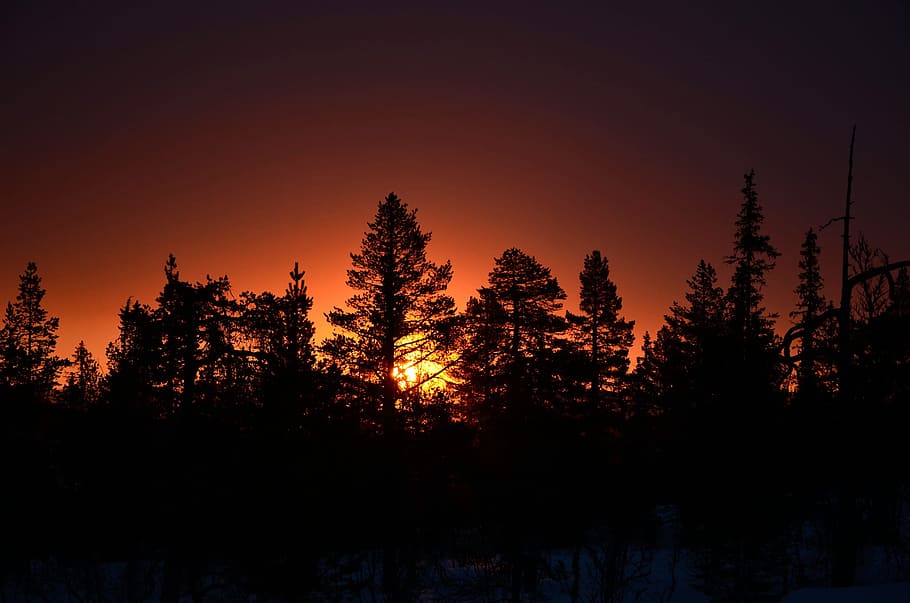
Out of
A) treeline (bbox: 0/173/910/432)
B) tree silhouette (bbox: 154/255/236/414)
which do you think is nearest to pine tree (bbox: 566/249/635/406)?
treeline (bbox: 0/173/910/432)

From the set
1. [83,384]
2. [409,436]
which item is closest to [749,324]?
[409,436]

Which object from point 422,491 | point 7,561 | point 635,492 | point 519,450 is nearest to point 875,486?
point 635,492

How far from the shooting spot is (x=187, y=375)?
23.3 meters

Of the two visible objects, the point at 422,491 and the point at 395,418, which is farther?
the point at 395,418

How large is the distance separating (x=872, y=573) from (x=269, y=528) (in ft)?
77.2

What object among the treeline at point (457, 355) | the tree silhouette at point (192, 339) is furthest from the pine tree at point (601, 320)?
the tree silhouette at point (192, 339)

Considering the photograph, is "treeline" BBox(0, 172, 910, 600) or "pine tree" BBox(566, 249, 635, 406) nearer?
"treeline" BBox(0, 172, 910, 600)

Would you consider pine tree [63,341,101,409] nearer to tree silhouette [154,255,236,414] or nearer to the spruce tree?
tree silhouette [154,255,236,414]

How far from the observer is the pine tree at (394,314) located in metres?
28.7

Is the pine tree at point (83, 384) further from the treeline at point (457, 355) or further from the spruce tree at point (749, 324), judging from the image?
the spruce tree at point (749, 324)

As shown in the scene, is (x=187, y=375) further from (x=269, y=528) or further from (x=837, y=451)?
(x=837, y=451)

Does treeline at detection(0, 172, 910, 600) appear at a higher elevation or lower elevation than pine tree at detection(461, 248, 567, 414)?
lower

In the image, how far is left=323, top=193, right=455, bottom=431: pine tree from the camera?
28.7m

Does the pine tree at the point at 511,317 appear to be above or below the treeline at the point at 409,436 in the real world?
above
